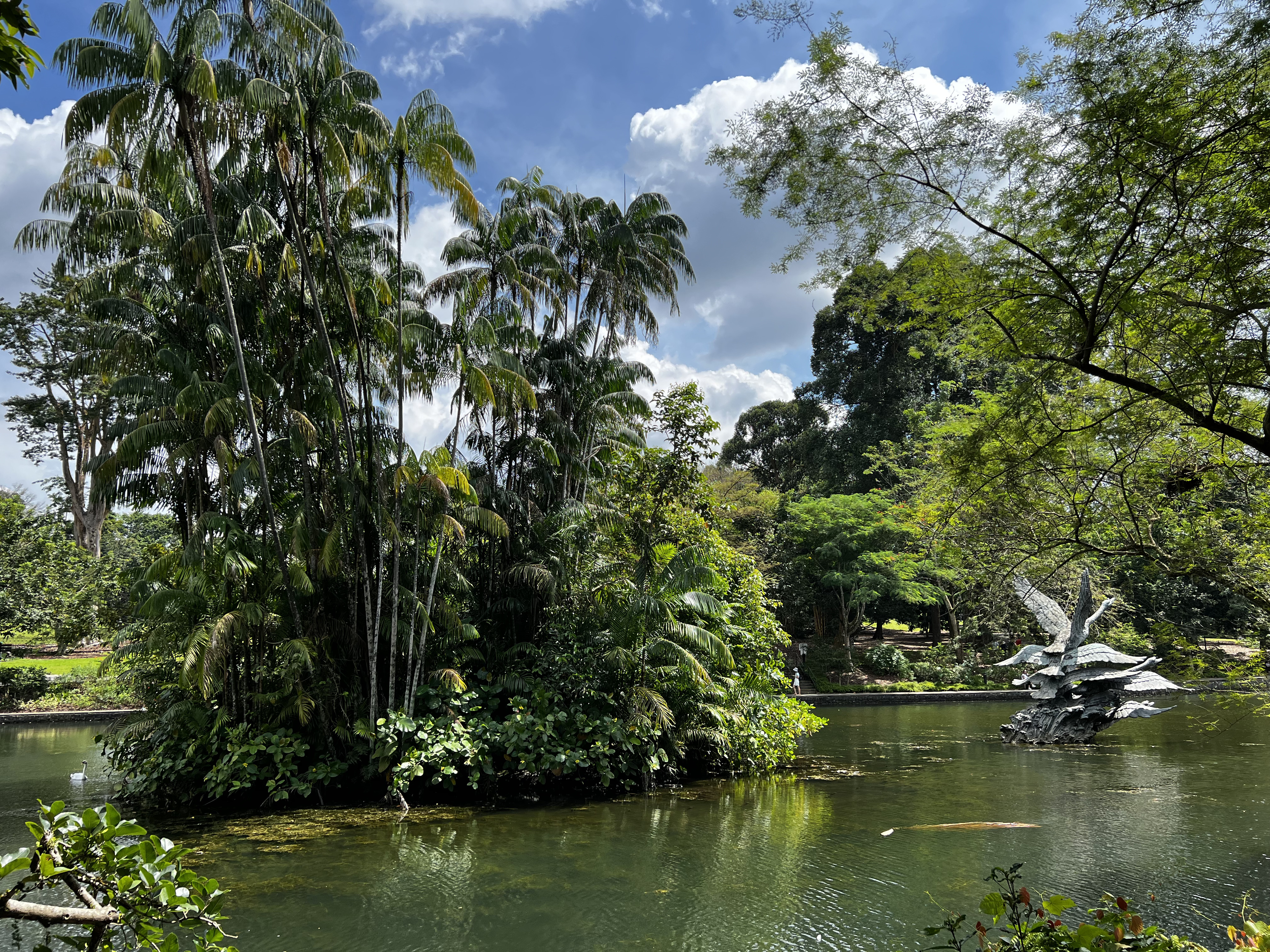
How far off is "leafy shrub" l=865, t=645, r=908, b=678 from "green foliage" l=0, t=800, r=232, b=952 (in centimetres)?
2772

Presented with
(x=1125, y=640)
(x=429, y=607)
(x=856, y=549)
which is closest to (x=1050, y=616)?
(x=1125, y=640)

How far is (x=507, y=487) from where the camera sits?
545 inches

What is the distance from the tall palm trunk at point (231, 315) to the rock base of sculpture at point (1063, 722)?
45.4ft

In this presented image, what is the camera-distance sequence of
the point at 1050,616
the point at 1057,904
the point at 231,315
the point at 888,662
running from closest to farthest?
1. the point at 1057,904
2. the point at 231,315
3. the point at 1050,616
4. the point at 888,662

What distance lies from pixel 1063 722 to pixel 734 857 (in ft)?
34.1

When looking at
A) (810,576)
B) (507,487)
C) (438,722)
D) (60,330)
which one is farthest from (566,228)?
(60,330)

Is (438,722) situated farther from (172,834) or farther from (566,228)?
(566,228)

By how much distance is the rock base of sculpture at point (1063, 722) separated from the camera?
1468 cm

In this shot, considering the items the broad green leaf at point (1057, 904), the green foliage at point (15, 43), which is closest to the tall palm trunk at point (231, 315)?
the green foliage at point (15, 43)

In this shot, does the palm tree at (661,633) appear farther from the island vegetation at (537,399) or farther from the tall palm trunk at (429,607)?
the tall palm trunk at (429,607)

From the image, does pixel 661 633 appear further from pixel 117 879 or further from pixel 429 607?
pixel 117 879

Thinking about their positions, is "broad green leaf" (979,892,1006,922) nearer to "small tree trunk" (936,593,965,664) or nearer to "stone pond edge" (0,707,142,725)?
"stone pond edge" (0,707,142,725)

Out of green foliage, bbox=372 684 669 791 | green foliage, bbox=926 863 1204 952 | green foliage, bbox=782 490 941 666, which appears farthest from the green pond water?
green foliage, bbox=782 490 941 666

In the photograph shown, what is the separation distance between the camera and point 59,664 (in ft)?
82.0
